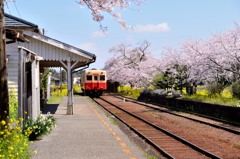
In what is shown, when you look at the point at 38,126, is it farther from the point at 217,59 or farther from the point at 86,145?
the point at 217,59

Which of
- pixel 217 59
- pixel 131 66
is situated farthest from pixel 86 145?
pixel 131 66

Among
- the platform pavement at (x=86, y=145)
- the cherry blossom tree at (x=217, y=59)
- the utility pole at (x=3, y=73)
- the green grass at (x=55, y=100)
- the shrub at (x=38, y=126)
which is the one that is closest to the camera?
the utility pole at (x=3, y=73)

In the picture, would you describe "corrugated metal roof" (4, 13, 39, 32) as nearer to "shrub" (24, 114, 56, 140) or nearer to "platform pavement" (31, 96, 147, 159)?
"platform pavement" (31, 96, 147, 159)

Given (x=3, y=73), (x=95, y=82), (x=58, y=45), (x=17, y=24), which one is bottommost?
(x=3, y=73)

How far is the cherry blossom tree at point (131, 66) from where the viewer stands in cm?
5419

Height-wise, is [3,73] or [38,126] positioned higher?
[3,73]

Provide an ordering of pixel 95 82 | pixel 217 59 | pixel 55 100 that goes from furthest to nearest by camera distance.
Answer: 1. pixel 95 82
2. pixel 55 100
3. pixel 217 59

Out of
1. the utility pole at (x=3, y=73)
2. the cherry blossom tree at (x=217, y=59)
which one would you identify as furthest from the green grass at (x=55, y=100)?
the utility pole at (x=3, y=73)

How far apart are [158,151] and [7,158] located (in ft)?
16.4

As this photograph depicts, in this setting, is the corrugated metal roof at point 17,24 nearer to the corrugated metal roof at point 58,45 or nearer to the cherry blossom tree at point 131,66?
the corrugated metal roof at point 58,45

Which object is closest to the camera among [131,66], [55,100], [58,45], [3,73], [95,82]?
[3,73]

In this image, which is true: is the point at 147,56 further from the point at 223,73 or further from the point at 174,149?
the point at 174,149

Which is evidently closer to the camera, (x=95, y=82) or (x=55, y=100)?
(x=55, y=100)

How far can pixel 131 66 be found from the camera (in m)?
60.2
